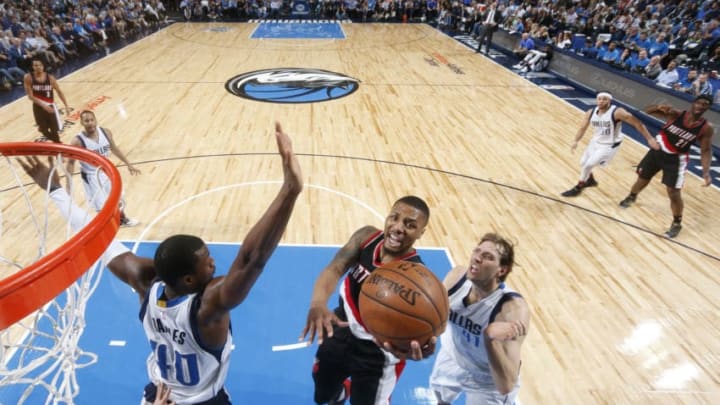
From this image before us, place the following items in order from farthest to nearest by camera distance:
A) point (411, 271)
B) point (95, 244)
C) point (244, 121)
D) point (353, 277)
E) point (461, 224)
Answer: point (244, 121)
point (461, 224)
point (353, 277)
point (411, 271)
point (95, 244)

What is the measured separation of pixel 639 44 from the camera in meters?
11.9

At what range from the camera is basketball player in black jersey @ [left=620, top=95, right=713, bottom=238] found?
4871mm

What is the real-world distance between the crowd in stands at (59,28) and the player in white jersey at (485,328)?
12.0 m

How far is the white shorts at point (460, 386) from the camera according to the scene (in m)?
2.41

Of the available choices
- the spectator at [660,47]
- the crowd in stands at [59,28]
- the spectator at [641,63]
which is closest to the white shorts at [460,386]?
the spectator at [641,63]

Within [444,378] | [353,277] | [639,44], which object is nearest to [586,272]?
[444,378]

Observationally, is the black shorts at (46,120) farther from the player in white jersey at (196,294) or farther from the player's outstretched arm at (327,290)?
→ the player's outstretched arm at (327,290)

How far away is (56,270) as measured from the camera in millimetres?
1539

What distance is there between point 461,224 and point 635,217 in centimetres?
243

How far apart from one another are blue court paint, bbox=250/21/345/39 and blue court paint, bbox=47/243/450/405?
1478cm

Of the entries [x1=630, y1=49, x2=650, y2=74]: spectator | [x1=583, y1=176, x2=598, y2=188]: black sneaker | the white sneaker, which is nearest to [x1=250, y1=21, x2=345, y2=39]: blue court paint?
[x1=630, y1=49, x2=650, y2=74]: spectator

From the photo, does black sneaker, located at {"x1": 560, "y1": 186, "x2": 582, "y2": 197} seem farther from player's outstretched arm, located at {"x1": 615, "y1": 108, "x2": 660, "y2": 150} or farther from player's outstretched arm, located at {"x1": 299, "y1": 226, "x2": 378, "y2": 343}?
player's outstretched arm, located at {"x1": 299, "y1": 226, "x2": 378, "y2": 343}

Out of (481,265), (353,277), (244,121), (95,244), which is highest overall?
(95,244)

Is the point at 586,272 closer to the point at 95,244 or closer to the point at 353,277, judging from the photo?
the point at 353,277
